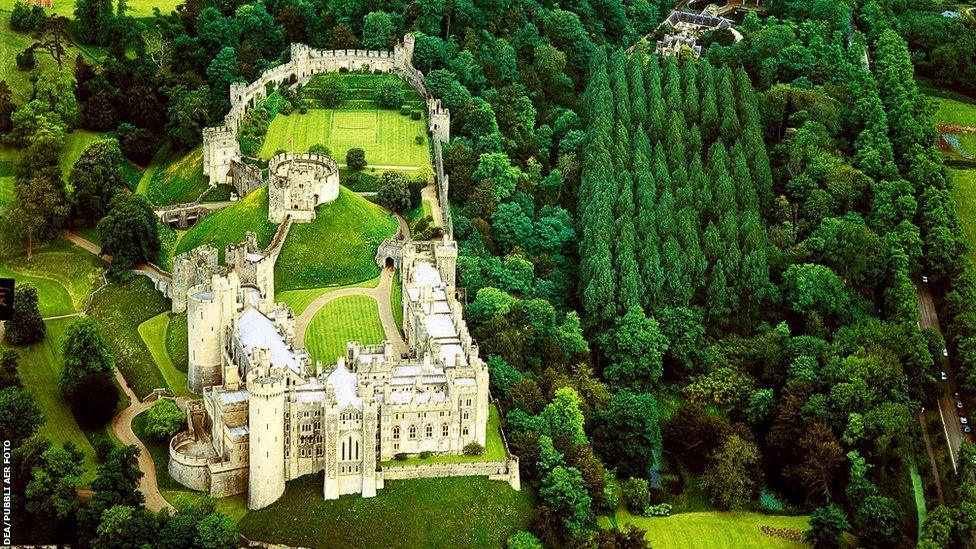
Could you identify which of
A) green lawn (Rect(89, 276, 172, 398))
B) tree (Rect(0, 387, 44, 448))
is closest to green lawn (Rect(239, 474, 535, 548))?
tree (Rect(0, 387, 44, 448))

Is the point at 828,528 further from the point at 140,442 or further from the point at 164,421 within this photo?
the point at 140,442

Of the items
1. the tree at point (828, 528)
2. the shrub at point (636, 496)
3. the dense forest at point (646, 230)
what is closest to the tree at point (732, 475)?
the dense forest at point (646, 230)

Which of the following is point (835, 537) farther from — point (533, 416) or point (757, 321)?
point (757, 321)

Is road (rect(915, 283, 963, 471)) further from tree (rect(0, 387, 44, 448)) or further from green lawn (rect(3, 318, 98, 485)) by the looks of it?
tree (rect(0, 387, 44, 448))

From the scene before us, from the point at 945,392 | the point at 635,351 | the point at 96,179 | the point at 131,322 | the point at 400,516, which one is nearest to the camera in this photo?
the point at 400,516

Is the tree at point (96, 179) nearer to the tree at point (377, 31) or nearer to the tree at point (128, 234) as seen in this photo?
the tree at point (128, 234)

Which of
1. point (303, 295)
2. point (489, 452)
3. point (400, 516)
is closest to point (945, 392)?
point (489, 452)
